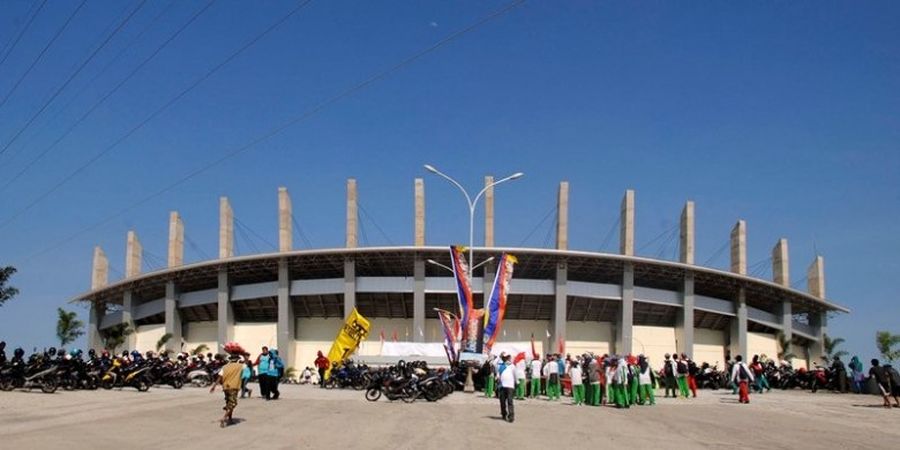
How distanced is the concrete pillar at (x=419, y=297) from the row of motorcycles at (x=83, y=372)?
2773cm

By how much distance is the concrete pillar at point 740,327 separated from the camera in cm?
6569

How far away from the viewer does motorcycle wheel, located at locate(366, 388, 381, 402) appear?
24656mm

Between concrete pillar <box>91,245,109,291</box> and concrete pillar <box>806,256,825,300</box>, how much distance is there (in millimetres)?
64581

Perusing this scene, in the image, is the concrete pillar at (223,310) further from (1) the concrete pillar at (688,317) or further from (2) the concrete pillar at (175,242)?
(1) the concrete pillar at (688,317)

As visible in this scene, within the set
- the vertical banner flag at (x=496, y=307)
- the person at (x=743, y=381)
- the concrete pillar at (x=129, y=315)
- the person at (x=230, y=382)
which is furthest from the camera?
the concrete pillar at (x=129, y=315)

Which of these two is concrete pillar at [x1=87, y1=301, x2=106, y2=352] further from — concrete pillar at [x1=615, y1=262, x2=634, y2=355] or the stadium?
concrete pillar at [x1=615, y1=262, x2=634, y2=355]

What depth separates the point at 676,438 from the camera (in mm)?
14516

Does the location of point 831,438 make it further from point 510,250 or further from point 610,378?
point 510,250

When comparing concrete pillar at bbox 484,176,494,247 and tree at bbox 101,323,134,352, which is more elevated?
concrete pillar at bbox 484,176,494,247

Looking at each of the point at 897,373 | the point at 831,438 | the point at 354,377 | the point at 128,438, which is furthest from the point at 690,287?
the point at 128,438

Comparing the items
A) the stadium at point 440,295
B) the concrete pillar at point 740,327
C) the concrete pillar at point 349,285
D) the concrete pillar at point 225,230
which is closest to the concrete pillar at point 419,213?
the stadium at point 440,295

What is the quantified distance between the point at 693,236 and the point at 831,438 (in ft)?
165

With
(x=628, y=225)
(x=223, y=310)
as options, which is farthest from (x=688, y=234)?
(x=223, y=310)

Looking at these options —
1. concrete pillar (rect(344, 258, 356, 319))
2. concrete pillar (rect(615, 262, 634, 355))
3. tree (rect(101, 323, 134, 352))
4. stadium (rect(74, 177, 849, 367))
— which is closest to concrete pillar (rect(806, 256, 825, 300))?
stadium (rect(74, 177, 849, 367))
